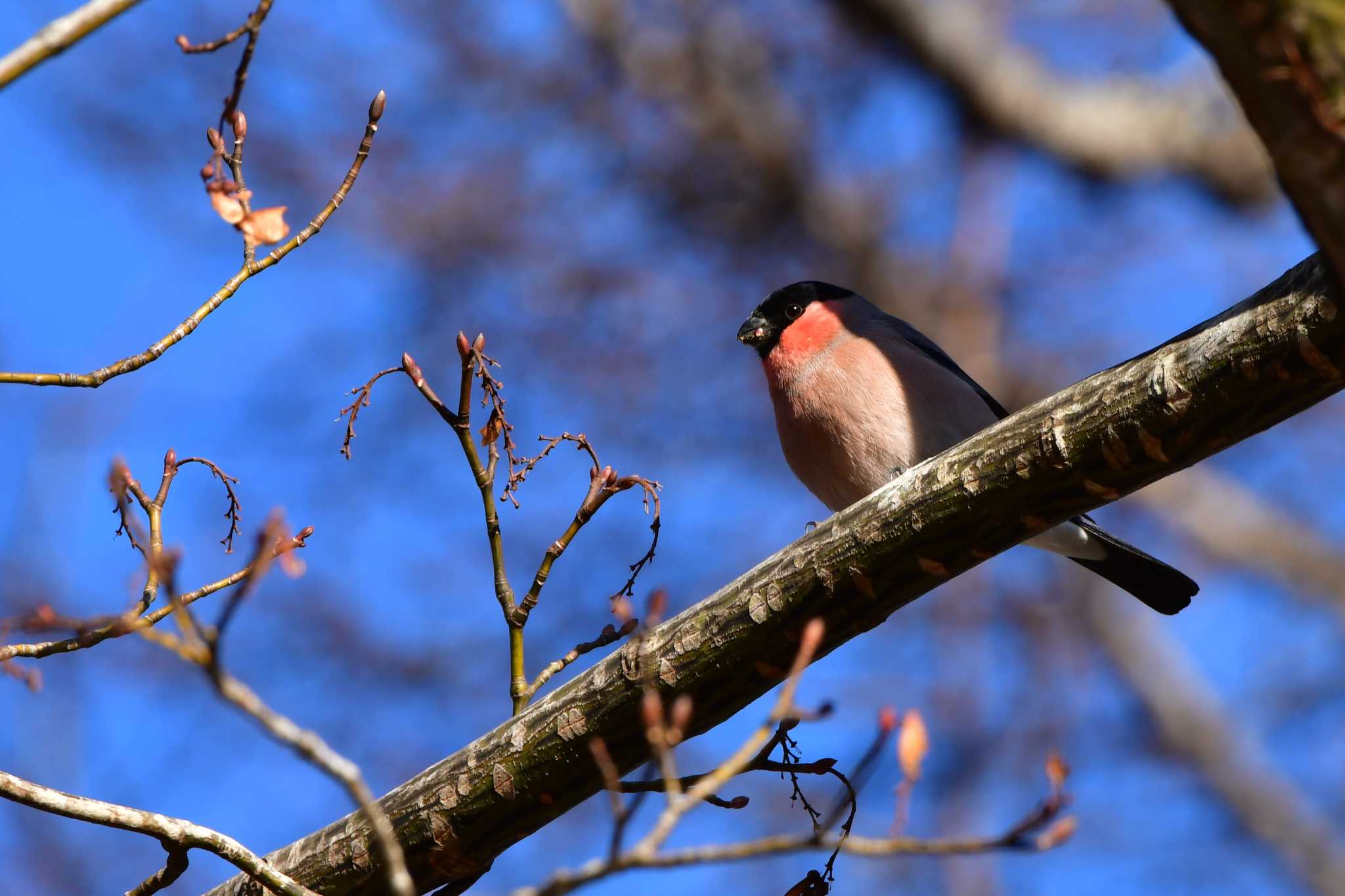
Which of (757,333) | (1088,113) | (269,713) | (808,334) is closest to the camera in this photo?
(269,713)

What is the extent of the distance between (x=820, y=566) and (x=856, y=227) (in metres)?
8.20

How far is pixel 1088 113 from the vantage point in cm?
873

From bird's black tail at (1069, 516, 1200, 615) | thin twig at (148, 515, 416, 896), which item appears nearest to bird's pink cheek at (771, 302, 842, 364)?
bird's black tail at (1069, 516, 1200, 615)

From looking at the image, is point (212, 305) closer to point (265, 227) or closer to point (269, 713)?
point (265, 227)

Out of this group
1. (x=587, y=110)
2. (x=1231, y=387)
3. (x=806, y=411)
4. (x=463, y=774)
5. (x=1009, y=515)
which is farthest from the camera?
(x=587, y=110)

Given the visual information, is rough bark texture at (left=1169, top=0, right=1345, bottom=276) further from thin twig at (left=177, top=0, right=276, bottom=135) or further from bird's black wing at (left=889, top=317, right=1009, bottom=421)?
bird's black wing at (left=889, top=317, right=1009, bottom=421)

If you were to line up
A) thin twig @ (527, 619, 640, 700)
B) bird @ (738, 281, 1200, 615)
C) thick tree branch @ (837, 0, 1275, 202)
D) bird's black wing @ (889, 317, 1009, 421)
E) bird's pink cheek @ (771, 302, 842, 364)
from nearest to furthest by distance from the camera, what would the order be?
thin twig @ (527, 619, 640, 700), bird @ (738, 281, 1200, 615), bird's pink cheek @ (771, 302, 842, 364), bird's black wing @ (889, 317, 1009, 421), thick tree branch @ (837, 0, 1275, 202)

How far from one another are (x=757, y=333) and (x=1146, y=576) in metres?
1.52

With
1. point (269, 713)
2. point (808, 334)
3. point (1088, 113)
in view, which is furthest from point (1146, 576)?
point (1088, 113)

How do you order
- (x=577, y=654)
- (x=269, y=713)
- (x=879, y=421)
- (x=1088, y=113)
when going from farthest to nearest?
(x=1088, y=113) → (x=879, y=421) → (x=577, y=654) → (x=269, y=713)

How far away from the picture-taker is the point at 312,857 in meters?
2.27

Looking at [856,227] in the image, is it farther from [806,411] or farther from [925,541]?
[925,541]

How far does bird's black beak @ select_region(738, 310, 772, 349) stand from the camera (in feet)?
14.8

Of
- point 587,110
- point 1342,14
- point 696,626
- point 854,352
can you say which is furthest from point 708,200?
point 1342,14
